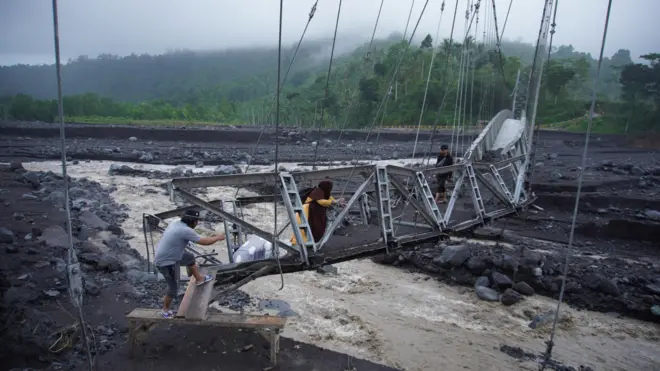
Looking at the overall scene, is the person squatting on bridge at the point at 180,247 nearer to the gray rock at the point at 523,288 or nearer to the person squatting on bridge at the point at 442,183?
the person squatting on bridge at the point at 442,183

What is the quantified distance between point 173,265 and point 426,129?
1575 inches

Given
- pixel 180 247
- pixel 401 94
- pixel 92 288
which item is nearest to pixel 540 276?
pixel 180 247

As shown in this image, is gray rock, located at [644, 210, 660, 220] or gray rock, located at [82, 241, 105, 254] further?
gray rock, located at [644, 210, 660, 220]

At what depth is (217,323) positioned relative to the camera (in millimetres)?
4773

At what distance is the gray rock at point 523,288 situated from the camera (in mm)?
8734

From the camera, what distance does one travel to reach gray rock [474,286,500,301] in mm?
8539

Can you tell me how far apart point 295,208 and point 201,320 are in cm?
159

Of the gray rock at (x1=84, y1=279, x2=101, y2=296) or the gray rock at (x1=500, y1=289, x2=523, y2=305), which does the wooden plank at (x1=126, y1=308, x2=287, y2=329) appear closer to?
the gray rock at (x1=84, y1=279, x2=101, y2=296)

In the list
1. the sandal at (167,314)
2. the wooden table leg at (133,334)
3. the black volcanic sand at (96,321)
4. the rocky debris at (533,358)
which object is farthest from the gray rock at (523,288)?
the wooden table leg at (133,334)

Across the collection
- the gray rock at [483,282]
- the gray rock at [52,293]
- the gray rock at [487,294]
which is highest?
the gray rock at [52,293]

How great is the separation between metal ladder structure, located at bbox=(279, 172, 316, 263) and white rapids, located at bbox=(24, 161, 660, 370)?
222 cm

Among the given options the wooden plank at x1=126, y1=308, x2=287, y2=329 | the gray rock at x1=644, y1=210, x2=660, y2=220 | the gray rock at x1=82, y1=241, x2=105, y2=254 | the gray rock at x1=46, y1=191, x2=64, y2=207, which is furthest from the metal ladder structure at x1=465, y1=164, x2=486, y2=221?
the gray rock at x1=46, y1=191, x2=64, y2=207

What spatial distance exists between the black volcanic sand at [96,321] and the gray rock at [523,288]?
4.63m

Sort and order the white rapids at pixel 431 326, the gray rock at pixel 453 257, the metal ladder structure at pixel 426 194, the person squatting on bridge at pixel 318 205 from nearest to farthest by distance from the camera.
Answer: the person squatting on bridge at pixel 318 205
the metal ladder structure at pixel 426 194
the white rapids at pixel 431 326
the gray rock at pixel 453 257
